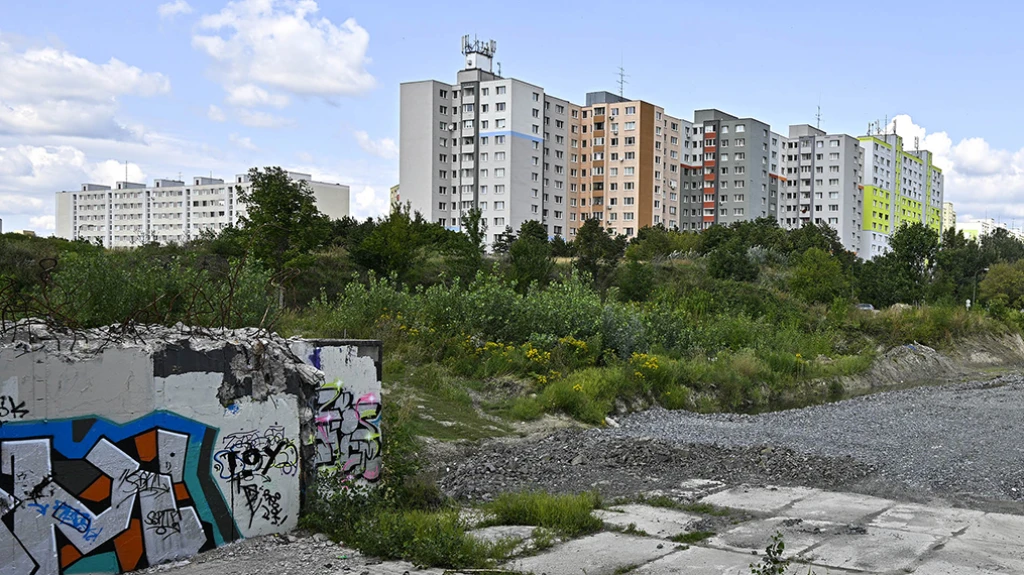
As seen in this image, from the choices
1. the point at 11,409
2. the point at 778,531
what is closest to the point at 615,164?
A: the point at 778,531

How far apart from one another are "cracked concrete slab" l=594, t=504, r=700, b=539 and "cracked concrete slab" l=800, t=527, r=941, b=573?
151 cm

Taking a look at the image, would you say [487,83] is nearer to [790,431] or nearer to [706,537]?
[790,431]

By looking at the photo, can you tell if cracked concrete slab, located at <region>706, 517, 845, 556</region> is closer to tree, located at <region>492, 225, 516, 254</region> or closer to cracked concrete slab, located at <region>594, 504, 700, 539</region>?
cracked concrete slab, located at <region>594, 504, 700, 539</region>

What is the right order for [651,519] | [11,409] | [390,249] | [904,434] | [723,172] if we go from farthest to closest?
[723,172] < [390,249] < [904,434] < [651,519] < [11,409]

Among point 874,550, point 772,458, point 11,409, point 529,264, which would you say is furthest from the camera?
point 529,264

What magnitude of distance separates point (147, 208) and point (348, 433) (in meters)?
143

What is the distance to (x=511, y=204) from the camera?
281 ft

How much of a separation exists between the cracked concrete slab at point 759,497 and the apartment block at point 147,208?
12383 cm

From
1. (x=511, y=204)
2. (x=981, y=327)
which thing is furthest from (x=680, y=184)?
(x=981, y=327)

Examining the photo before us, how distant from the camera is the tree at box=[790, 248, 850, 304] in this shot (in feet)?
162

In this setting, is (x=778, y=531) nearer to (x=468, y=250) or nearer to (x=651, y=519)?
(x=651, y=519)

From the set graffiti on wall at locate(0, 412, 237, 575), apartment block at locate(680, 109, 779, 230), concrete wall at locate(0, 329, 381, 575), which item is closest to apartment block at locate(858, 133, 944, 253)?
apartment block at locate(680, 109, 779, 230)

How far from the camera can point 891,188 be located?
129750 millimetres

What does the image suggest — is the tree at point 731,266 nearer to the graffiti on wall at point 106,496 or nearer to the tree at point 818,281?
the tree at point 818,281
